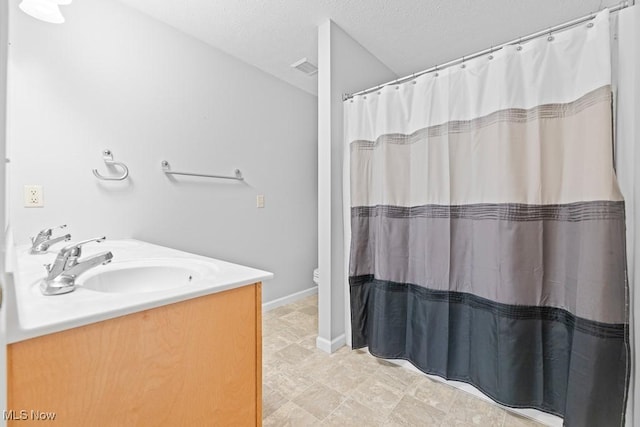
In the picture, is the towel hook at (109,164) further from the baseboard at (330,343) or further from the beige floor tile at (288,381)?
the baseboard at (330,343)

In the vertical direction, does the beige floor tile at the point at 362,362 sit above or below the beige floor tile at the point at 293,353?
below

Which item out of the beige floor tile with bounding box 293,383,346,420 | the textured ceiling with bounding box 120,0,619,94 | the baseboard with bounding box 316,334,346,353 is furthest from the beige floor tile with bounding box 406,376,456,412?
the textured ceiling with bounding box 120,0,619,94

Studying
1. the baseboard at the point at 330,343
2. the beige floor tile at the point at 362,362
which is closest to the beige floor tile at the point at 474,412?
the beige floor tile at the point at 362,362

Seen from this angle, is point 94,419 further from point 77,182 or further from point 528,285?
point 528,285

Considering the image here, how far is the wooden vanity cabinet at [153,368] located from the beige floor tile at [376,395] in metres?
0.69

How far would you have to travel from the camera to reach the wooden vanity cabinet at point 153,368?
0.53 meters

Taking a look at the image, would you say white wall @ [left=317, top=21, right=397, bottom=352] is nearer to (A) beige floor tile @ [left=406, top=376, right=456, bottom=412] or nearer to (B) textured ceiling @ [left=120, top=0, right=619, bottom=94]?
(B) textured ceiling @ [left=120, top=0, right=619, bottom=94]

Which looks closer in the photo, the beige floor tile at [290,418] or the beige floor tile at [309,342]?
the beige floor tile at [290,418]

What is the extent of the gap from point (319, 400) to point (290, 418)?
176mm

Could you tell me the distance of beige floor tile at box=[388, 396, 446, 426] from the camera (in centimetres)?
124

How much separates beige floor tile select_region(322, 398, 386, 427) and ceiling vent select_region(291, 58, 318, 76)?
2473mm

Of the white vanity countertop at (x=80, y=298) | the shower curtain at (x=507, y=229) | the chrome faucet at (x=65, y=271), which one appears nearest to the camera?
the white vanity countertop at (x=80, y=298)

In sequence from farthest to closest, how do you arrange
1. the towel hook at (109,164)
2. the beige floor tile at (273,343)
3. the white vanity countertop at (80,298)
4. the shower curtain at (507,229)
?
the beige floor tile at (273,343)
the towel hook at (109,164)
the shower curtain at (507,229)
the white vanity countertop at (80,298)

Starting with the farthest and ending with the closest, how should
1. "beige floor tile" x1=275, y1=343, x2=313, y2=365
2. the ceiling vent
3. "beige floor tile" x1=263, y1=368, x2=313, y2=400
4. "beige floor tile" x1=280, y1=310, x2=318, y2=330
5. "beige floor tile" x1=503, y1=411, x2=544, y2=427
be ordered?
the ceiling vent, "beige floor tile" x1=280, y1=310, x2=318, y2=330, "beige floor tile" x1=275, y1=343, x2=313, y2=365, "beige floor tile" x1=263, y1=368, x2=313, y2=400, "beige floor tile" x1=503, y1=411, x2=544, y2=427
